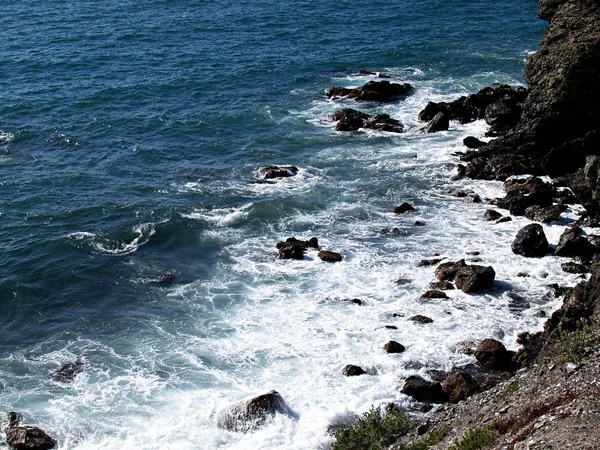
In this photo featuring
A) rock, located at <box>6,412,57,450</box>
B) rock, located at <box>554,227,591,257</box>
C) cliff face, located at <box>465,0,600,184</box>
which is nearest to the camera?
rock, located at <box>6,412,57,450</box>

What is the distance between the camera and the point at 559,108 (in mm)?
53688

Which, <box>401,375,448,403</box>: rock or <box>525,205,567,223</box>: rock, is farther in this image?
<box>525,205,567,223</box>: rock

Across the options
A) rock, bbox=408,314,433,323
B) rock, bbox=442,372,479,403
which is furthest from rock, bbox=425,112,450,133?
rock, bbox=442,372,479,403

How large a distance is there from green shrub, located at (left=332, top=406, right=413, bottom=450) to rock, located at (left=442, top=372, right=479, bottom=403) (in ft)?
9.53

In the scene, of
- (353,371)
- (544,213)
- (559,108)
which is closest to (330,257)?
(353,371)

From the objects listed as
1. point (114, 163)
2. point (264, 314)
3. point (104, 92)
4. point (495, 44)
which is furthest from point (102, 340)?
point (495, 44)

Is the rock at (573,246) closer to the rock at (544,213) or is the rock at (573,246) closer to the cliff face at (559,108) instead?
the rock at (544,213)

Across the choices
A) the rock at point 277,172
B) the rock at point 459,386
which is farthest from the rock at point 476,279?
the rock at point 277,172

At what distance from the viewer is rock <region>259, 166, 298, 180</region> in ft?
192

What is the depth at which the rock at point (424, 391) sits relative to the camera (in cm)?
3331

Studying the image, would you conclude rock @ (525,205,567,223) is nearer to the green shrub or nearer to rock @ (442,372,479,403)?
rock @ (442,372,479,403)

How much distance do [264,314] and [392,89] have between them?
38.7 m

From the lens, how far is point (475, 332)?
38094mm

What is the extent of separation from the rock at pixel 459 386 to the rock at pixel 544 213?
18.4 metres
